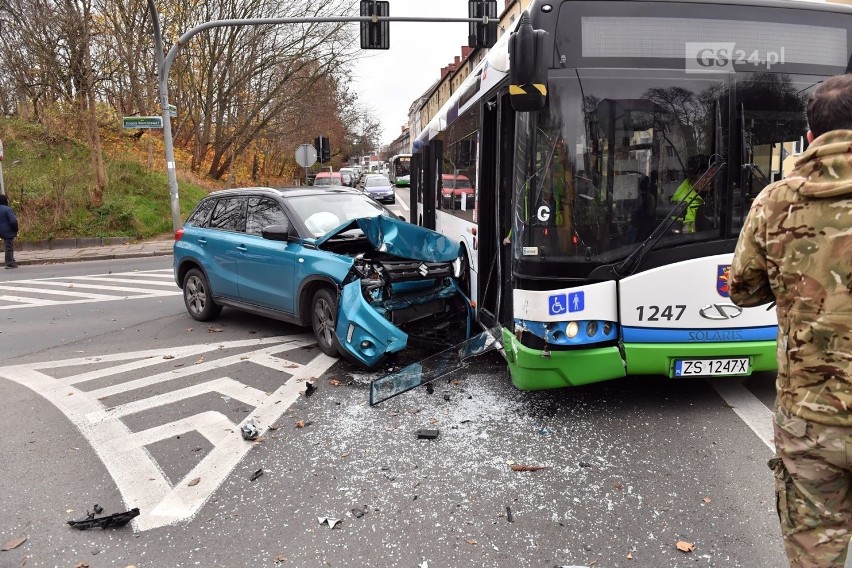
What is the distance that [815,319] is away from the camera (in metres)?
1.89

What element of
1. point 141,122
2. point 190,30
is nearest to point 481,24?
point 190,30

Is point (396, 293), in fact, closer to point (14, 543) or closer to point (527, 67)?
point (527, 67)

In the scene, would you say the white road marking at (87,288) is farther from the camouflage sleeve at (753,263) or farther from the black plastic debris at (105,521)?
the camouflage sleeve at (753,263)

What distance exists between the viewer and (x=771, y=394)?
5176mm

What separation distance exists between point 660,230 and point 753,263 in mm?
2454

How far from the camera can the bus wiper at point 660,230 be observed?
4.41 metres

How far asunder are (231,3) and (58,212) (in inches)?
496

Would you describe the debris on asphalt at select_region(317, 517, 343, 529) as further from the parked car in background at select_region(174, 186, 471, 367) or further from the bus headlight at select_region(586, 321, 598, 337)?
the parked car in background at select_region(174, 186, 471, 367)

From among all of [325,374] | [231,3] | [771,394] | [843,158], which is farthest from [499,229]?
[231,3]

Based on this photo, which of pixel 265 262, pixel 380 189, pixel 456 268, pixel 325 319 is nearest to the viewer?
pixel 325 319

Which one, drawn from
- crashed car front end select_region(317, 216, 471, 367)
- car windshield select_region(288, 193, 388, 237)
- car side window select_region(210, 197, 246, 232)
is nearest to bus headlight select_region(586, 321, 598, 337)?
crashed car front end select_region(317, 216, 471, 367)

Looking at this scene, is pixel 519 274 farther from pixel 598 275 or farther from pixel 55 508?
pixel 55 508

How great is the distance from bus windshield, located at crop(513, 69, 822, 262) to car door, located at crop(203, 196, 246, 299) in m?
4.55

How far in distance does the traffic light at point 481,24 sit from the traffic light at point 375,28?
216 cm
